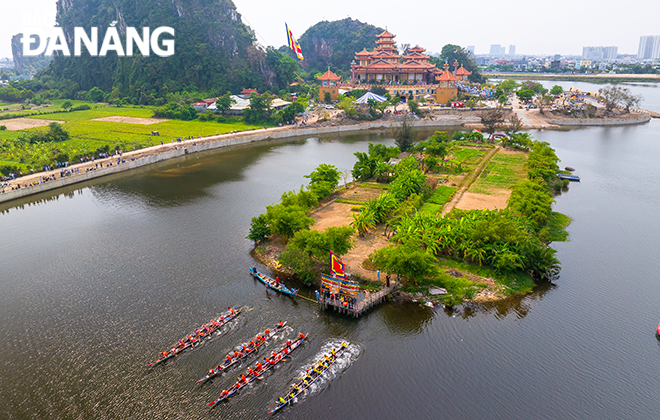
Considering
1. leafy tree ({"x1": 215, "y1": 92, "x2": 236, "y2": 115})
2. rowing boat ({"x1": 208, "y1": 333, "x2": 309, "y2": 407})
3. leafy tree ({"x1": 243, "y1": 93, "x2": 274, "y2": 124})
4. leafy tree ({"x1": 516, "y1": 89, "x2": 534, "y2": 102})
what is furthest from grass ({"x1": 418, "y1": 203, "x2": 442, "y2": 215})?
leafy tree ({"x1": 516, "y1": 89, "x2": 534, "y2": 102})

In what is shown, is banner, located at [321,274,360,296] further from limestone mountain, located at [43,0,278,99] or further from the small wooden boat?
limestone mountain, located at [43,0,278,99]

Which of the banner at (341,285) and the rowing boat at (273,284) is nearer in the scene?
the banner at (341,285)

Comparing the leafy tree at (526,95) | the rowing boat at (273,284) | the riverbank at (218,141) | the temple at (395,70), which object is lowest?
the rowing boat at (273,284)

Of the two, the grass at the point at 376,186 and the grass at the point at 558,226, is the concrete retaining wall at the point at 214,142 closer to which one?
the grass at the point at 376,186

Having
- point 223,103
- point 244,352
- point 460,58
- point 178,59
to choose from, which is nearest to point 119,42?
point 178,59

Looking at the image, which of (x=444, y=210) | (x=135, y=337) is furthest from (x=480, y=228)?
(x=135, y=337)

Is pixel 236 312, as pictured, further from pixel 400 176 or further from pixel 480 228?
pixel 400 176

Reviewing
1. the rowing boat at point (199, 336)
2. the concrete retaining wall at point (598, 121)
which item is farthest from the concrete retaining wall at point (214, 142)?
the rowing boat at point (199, 336)
